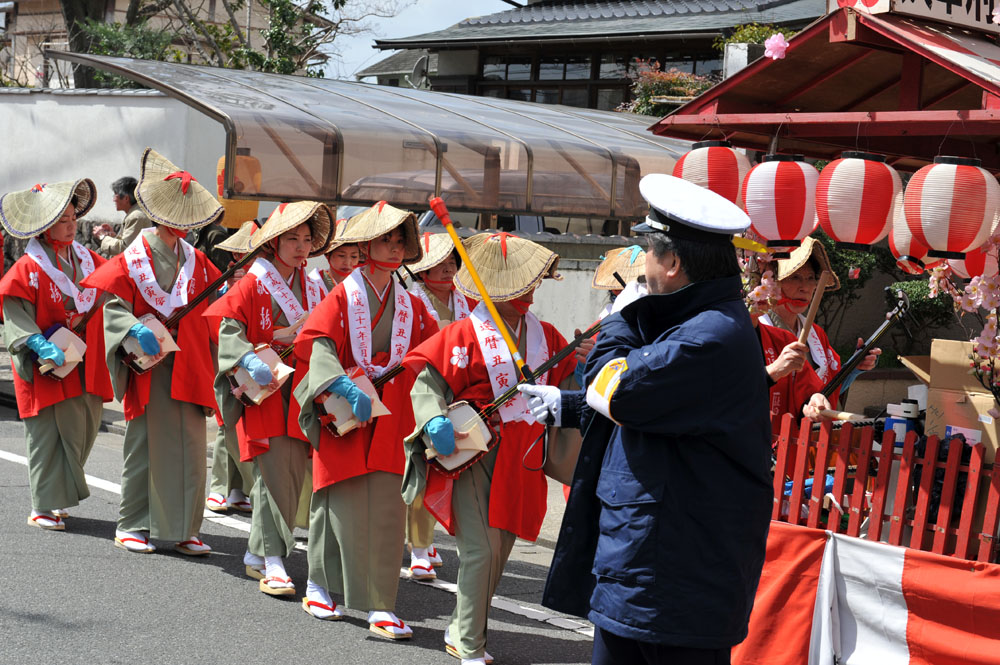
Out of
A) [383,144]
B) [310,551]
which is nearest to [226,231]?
[383,144]

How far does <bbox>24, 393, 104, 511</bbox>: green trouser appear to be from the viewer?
667 cm

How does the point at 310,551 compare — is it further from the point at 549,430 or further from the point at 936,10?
the point at 936,10

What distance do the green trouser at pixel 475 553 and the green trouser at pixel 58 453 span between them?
9.53ft

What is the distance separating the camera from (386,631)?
5250 mm

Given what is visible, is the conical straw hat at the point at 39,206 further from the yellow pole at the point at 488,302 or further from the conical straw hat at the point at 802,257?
the conical straw hat at the point at 802,257

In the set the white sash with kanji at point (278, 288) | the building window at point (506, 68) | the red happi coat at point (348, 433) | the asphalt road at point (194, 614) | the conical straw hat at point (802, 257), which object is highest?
the building window at point (506, 68)

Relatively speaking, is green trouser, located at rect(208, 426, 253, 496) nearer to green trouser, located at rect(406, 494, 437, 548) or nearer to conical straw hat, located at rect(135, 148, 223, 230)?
green trouser, located at rect(406, 494, 437, 548)

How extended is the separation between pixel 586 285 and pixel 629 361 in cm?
765

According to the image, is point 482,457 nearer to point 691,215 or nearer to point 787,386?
point 787,386

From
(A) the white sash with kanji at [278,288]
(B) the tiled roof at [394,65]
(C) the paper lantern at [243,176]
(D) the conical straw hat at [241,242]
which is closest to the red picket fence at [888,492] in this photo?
(A) the white sash with kanji at [278,288]

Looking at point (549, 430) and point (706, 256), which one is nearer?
point (706, 256)

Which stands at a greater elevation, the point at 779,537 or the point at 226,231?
the point at 226,231

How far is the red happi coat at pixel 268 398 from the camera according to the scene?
588 centimetres

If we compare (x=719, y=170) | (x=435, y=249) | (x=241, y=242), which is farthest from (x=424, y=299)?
(x=719, y=170)
